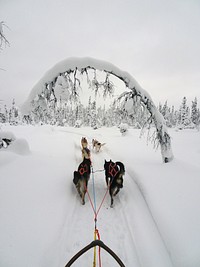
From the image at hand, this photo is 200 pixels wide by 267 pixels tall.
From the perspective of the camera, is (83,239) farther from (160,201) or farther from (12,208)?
(160,201)

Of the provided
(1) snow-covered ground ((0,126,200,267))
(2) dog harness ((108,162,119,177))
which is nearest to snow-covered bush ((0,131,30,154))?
(1) snow-covered ground ((0,126,200,267))

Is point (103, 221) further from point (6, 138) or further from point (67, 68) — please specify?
point (6, 138)

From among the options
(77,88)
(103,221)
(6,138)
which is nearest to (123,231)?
(103,221)

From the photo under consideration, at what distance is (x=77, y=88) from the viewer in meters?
5.50

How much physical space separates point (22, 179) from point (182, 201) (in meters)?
4.65

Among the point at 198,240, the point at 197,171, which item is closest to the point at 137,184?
the point at 197,171

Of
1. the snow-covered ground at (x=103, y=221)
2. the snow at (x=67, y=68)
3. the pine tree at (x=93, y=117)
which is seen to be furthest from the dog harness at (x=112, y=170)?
the pine tree at (x=93, y=117)

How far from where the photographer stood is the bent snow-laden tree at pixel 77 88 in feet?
16.3

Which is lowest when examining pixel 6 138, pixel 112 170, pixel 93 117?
pixel 112 170

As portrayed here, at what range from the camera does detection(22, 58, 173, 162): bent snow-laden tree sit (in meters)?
4.97

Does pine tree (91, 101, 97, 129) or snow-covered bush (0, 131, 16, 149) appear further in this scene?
pine tree (91, 101, 97, 129)

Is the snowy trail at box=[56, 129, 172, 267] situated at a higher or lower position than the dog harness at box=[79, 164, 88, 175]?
lower

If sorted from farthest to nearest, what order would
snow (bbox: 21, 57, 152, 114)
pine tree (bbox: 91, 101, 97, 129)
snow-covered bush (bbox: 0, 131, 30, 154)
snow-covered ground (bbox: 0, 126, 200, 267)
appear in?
pine tree (bbox: 91, 101, 97, 129)
snow-covered bush (bbox: 0, 131, 30, 154)
snow (bbox: 21, 57, 152, 114)
snow-covered ground (bbox: 0, 126, 200, 267)

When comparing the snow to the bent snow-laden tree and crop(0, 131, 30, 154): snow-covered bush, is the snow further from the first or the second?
crop(0, 131, 30, 154): snow-covered bush
